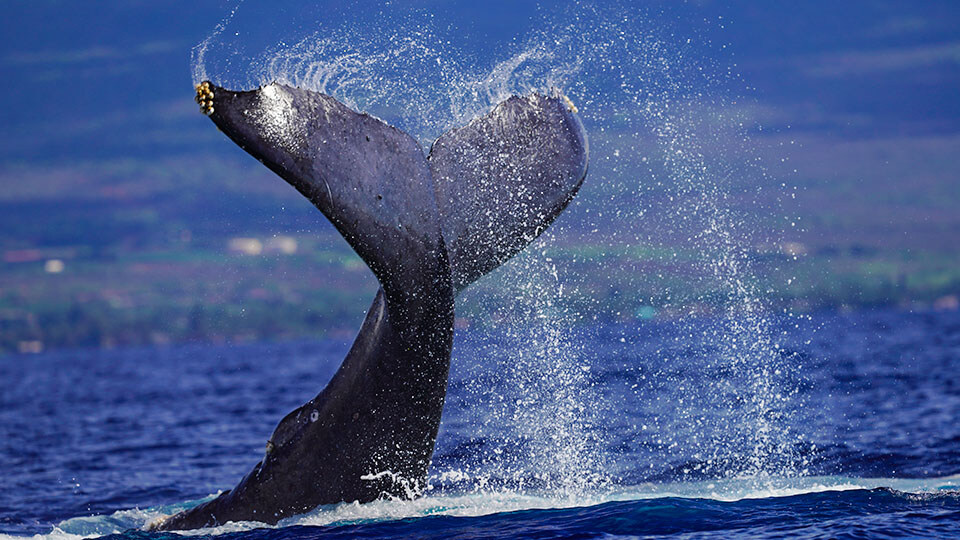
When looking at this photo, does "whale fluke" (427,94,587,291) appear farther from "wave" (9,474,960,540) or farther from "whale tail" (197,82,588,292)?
"wave" (9,474,960,540)

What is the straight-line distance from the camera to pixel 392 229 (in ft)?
21.2

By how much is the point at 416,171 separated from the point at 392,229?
16.4 inches

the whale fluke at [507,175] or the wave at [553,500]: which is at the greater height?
the whale fluke at [507,175]

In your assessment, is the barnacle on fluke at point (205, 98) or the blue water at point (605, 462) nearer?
the barnacle on fluke at point (205, 98)

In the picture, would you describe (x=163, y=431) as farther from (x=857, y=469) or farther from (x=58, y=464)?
(x=857, y=469)

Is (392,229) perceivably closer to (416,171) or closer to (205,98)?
(416,171)

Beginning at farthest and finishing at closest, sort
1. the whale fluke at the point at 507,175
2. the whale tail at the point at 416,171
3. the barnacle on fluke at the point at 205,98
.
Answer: the whale fluke at the point at 507,175 < the whale tail at the point at 416,171 < the barnacle on fluke at the point at 205,98

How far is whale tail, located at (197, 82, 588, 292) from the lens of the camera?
19.6 feet

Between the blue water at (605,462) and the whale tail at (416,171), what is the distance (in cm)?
231

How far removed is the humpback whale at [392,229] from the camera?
20.0 feet

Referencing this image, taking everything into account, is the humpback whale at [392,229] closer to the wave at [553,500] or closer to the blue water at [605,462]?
the wave at [553,500]

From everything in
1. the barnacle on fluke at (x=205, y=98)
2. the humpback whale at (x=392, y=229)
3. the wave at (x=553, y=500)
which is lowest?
the wave at (x=553, y=500)

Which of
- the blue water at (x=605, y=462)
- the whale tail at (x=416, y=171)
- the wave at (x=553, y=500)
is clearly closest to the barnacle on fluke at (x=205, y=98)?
the whale tail at (x=416, y=171)

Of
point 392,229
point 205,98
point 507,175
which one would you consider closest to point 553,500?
point 507,175
